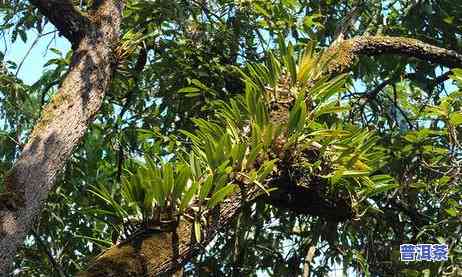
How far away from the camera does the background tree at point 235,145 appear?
2262mm

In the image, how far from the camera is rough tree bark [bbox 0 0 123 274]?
2133mm

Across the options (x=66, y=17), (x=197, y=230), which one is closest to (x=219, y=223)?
(x=197, y=230)

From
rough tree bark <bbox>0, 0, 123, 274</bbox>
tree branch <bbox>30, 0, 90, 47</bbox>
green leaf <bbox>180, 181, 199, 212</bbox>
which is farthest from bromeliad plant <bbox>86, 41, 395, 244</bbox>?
tree branch <bbox>30, 0, 90, 47</bbox>

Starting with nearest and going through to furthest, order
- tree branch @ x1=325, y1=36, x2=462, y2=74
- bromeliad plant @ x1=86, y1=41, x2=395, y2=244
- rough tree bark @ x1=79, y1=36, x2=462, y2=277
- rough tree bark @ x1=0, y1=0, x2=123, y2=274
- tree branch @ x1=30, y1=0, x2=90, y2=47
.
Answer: rough tree bark @ x1=79, y1=36, x2=462, y2=277, rough tree bark @ x1=0, y1=0, x2=123, y2=274, bromeliad plant @ x1=86, y1=41, x2=395, y2=244, tree branch @ x1=30, y1=0, x2=90, y2=47, tree branch @ x1=325, y1=36, x2=462, y2=74

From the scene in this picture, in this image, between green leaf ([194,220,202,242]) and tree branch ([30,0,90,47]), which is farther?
tree branch ([30,0,90,47])

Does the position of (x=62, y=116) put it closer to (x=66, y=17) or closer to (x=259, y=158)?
(x=66, y=17)

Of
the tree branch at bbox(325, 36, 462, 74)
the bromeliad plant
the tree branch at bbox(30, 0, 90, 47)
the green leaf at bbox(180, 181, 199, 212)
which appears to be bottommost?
the green leaf at bbox(180, 181, 199, 212)

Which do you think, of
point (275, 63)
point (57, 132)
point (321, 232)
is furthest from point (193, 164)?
point (321, 232)

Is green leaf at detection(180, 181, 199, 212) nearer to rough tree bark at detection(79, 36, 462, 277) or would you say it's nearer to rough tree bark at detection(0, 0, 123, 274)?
rough tree bark at detection(79, 36, 462, 277)

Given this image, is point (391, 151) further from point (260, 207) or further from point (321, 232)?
point (260, 207)

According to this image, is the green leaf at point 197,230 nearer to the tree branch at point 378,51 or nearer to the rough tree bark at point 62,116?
the rough tree bark at point 62,116

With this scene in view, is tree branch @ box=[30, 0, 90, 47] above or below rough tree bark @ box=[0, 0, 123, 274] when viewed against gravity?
above

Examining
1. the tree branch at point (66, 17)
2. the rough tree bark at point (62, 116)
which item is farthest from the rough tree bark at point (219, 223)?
the tree branch at point (66, 17)

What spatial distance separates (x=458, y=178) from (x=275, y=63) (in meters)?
1.28
